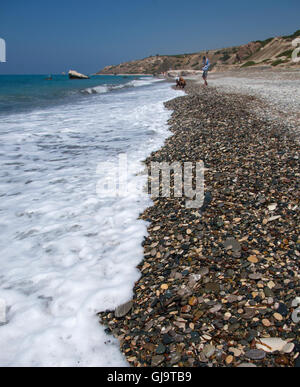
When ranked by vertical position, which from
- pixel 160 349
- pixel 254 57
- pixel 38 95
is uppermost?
pixel 254 57

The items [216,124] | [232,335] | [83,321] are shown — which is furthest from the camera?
[216,124]

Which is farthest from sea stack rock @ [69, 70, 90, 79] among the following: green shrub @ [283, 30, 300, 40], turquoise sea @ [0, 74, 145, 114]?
green shrub @ [283, 30, 300, 40]

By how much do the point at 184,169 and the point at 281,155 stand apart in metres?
2.84

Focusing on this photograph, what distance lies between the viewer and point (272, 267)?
3529 mm

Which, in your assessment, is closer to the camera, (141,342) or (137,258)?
(141,342)

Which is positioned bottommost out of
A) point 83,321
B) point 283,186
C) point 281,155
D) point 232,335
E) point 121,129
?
point 83,321

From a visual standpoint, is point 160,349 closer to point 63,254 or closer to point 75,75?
point 63,254

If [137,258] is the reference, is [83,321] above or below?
below

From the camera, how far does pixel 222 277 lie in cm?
349

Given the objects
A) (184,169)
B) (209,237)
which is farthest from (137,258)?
(184,169)

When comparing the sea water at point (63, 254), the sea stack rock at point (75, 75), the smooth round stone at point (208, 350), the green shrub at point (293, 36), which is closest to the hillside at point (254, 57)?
the green shrub at point (293, 36)

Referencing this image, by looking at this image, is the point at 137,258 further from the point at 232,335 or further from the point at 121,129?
the point at 121,129

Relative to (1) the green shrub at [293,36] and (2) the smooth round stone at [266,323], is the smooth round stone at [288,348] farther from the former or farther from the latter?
(1) the green shrub at [293,36]

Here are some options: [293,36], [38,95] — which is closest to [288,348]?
[38,95]
